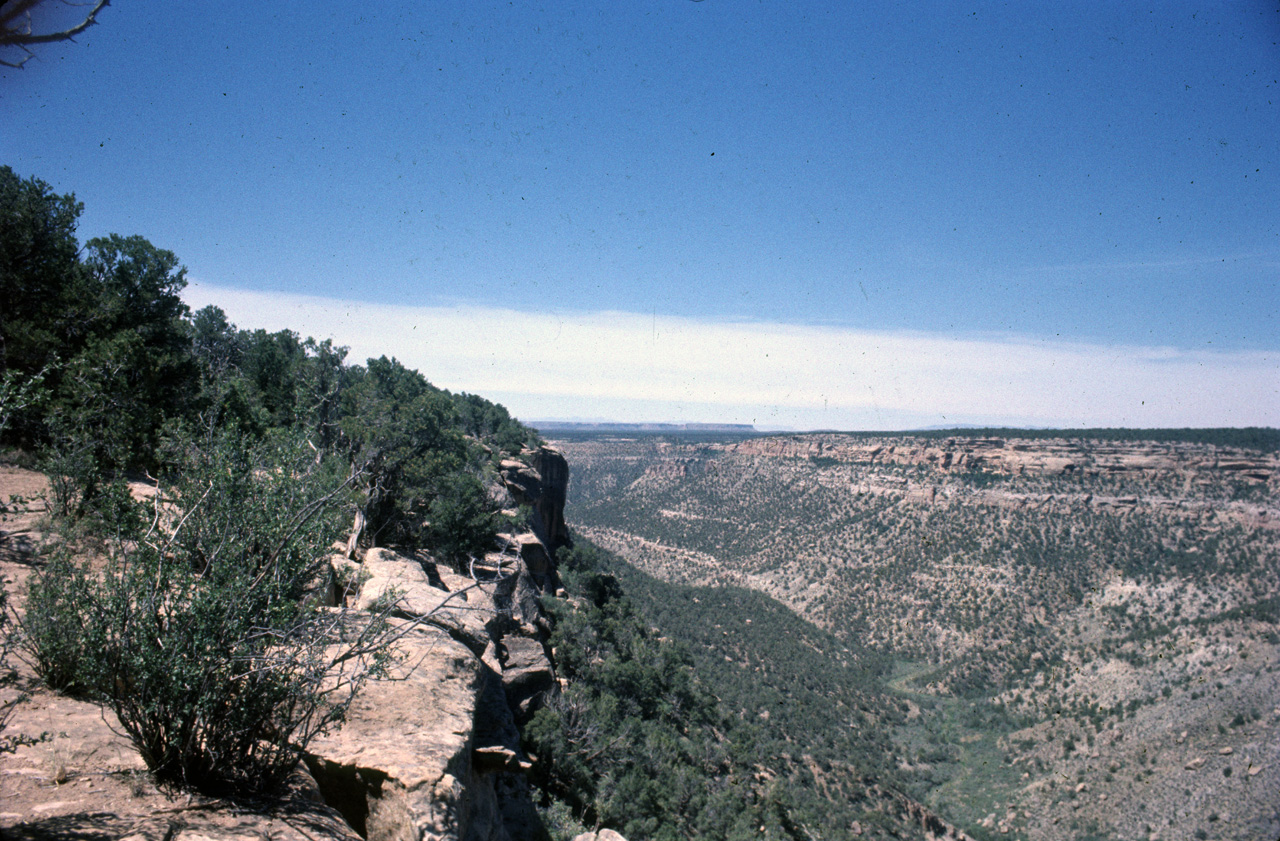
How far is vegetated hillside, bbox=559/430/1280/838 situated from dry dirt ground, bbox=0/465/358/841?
3115 centimetres

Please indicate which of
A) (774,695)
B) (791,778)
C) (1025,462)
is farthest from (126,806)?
(1025,462)

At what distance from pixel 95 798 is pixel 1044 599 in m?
53.9

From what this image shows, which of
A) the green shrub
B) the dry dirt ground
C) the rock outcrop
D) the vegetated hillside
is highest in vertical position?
the green shrub

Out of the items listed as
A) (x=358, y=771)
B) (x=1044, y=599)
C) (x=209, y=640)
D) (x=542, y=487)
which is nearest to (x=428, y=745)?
(x=358, y=771)

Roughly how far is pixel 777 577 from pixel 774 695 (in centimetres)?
2513

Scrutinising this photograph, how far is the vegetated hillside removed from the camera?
86.0 feet

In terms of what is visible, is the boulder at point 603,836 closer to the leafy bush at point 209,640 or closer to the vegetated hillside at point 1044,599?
the leafy bush at point 209,640

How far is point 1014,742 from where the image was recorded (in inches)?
1302

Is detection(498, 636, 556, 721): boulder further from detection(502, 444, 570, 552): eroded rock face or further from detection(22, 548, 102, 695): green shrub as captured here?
detection(502, 444, 570, 552): eroded rock face

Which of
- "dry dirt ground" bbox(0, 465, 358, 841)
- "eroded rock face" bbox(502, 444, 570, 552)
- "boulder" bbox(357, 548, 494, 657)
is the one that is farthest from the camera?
"eroded rock face" bbox(502, 444, 570, 552)

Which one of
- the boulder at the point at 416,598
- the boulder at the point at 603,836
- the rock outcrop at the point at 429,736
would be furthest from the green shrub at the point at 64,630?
the boulder at the point at 603,836

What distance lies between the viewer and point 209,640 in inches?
213

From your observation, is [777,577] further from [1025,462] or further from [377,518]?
[377,518]

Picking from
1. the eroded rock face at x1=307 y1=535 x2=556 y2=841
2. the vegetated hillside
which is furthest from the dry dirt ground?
the vegetated hillside
